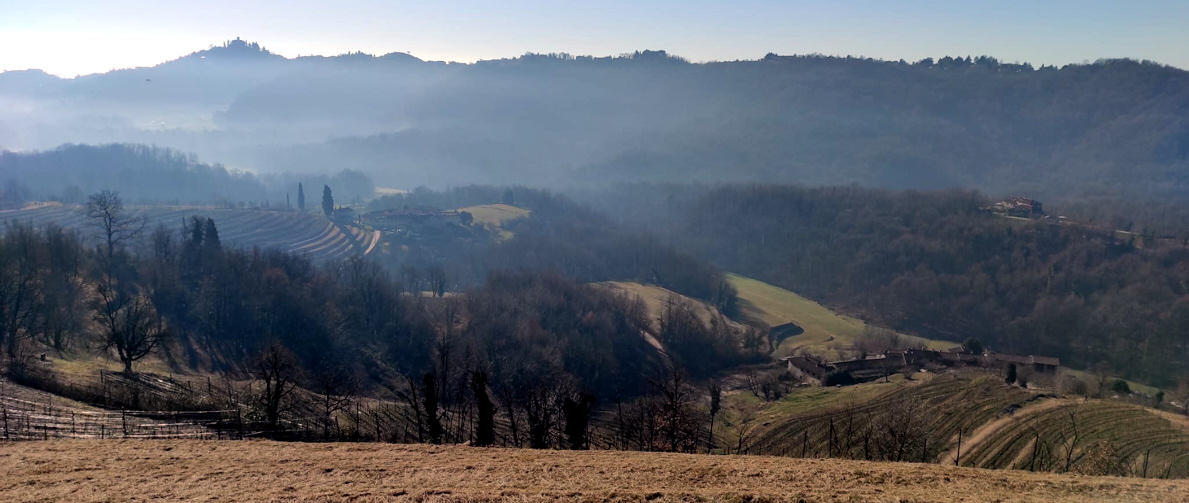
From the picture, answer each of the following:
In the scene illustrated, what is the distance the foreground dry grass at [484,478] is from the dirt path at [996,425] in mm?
17854

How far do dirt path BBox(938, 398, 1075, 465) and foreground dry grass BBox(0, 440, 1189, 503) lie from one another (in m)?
17.9

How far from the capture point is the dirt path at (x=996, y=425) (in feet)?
123

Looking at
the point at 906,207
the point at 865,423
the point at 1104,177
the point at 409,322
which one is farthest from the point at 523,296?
the point at 1104,177

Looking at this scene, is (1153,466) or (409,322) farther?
(409,322)

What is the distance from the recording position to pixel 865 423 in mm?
41438

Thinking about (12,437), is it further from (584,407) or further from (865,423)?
(865,423)

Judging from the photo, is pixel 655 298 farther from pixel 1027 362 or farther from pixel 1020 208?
pixel 1020 208

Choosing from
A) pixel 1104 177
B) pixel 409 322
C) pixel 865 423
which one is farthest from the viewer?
pixel 1104 177

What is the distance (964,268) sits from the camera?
10325 cm

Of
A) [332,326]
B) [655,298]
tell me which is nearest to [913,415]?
[332,326]

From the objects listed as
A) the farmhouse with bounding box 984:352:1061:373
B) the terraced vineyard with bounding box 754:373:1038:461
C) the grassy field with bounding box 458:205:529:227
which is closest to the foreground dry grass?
the terraced vineyard with bounding box 754:373:1038:461

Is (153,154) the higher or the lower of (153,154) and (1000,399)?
the higher

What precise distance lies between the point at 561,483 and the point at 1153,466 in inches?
1231

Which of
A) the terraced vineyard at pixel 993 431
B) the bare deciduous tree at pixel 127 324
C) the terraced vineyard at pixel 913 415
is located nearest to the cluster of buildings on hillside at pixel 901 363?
the terraced vineyard at pixel 913 415
